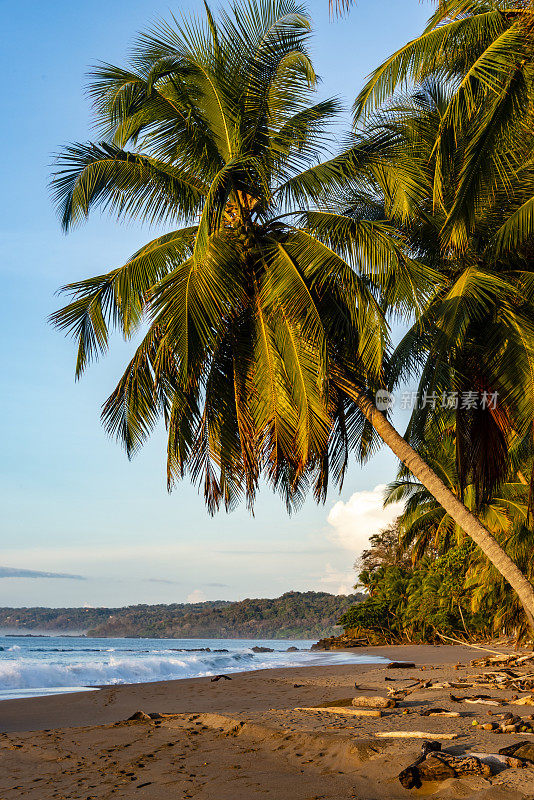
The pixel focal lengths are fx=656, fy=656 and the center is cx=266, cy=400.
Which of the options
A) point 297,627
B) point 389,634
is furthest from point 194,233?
point 297,627

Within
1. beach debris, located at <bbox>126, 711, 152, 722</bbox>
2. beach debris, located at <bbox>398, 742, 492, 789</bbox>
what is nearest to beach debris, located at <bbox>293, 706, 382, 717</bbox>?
beach debris, located at <bbox>126, 711, 152, 722</bbox>

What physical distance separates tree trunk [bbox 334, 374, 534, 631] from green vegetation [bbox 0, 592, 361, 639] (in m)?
101

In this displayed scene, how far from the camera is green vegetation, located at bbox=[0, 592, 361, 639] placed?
352ft

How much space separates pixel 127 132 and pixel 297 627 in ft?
350

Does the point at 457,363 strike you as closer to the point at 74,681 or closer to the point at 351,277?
the point at 351,277

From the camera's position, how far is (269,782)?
4578mm

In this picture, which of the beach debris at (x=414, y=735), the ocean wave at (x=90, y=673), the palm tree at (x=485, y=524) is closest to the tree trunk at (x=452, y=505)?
the beach debris at (x=414, y=735)

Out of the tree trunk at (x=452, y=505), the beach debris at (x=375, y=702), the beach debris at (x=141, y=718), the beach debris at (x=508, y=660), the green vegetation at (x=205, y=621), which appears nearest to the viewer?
the beach debris at (x=375, y=702)

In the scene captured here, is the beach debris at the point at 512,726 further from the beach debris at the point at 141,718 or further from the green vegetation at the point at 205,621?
the green vegetation at the point at 205,621

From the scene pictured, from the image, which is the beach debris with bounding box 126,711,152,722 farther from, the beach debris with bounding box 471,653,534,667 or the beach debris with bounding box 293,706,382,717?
the beach debris with bounding box 471,653,534,667

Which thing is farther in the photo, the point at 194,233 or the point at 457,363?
the point at 457,363

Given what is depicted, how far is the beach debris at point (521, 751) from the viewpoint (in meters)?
4.30

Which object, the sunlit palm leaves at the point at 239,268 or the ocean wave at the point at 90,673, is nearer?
the sunlit palm leaves at the point at 239,268

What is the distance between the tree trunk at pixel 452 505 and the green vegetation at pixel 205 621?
101134mm
